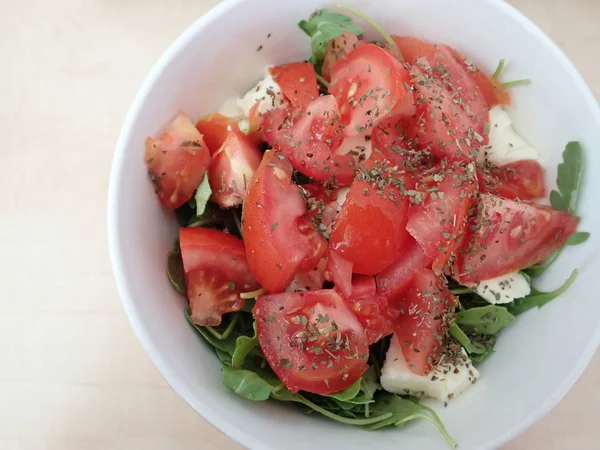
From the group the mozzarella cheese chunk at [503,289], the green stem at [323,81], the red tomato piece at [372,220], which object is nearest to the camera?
the red tomato piece at [372,220]

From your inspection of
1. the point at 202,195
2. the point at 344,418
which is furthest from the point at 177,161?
the point at 344,418

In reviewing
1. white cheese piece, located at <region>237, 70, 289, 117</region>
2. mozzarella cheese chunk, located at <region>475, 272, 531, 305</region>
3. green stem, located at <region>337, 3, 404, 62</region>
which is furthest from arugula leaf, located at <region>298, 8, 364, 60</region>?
mozzarella cheese chunk, located at <region>475, 272, 531, 305</region>

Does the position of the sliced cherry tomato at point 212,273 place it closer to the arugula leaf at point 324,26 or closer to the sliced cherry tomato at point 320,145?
the sliced cherry tomato at point 320,145

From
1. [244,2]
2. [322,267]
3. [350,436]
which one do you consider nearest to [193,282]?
[322,267]

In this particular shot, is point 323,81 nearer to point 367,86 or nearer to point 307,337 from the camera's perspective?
point 367,86

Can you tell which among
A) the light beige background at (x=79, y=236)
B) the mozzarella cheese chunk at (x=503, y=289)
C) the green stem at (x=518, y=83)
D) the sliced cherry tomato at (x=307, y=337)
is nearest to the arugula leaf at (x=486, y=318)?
the mozzarella cheese chunk at (x=503, y=289)
